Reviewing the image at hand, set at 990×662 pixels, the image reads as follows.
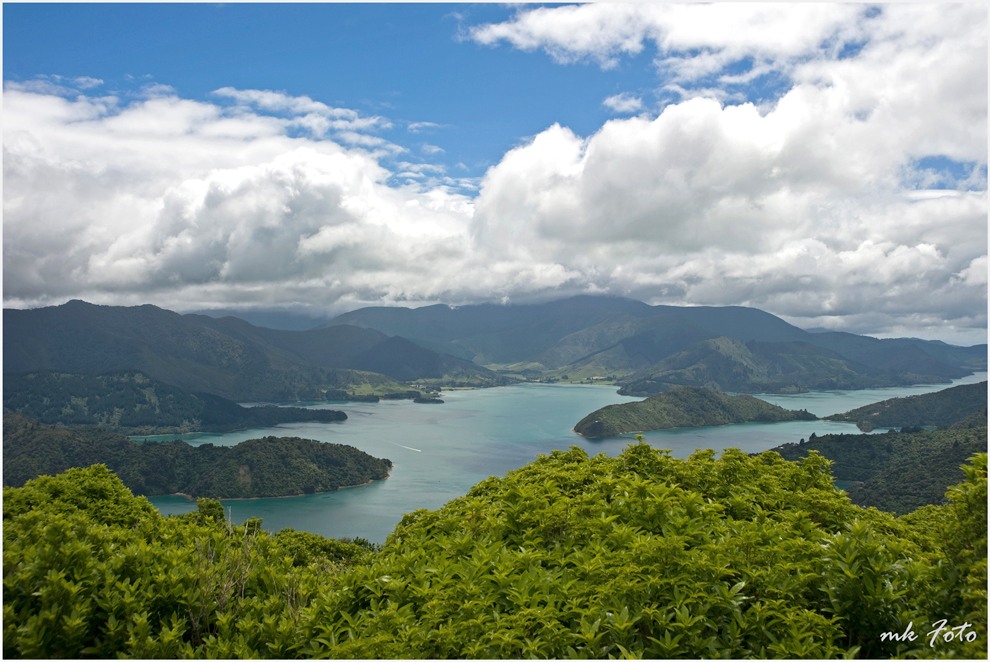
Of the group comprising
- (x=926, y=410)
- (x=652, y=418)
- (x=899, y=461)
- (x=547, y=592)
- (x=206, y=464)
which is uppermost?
(x=547, y=592)

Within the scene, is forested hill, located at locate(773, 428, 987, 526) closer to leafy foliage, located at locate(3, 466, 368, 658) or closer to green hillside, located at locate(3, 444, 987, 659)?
green hillside, located at locate(3, 444, 987, 659)

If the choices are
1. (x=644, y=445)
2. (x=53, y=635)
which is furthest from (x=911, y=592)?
(x=53, y=635)

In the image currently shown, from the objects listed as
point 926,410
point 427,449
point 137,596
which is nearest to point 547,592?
point 137,596

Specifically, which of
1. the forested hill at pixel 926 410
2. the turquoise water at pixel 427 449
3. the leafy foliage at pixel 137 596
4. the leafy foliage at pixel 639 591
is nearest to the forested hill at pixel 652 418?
the turquoise water at pixel 427 449

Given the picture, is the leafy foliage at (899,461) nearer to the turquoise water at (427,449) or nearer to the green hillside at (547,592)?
the turquoise water at (427,449)

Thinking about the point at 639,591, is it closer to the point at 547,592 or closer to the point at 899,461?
the point at 547,592

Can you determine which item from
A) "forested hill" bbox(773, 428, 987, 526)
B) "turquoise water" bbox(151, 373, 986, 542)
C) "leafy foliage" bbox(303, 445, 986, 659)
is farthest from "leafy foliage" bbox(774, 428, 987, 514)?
"leafy foliage" bbox(303, 445, 986, 659)

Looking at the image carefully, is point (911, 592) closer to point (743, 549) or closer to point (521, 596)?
point (743, 549)
